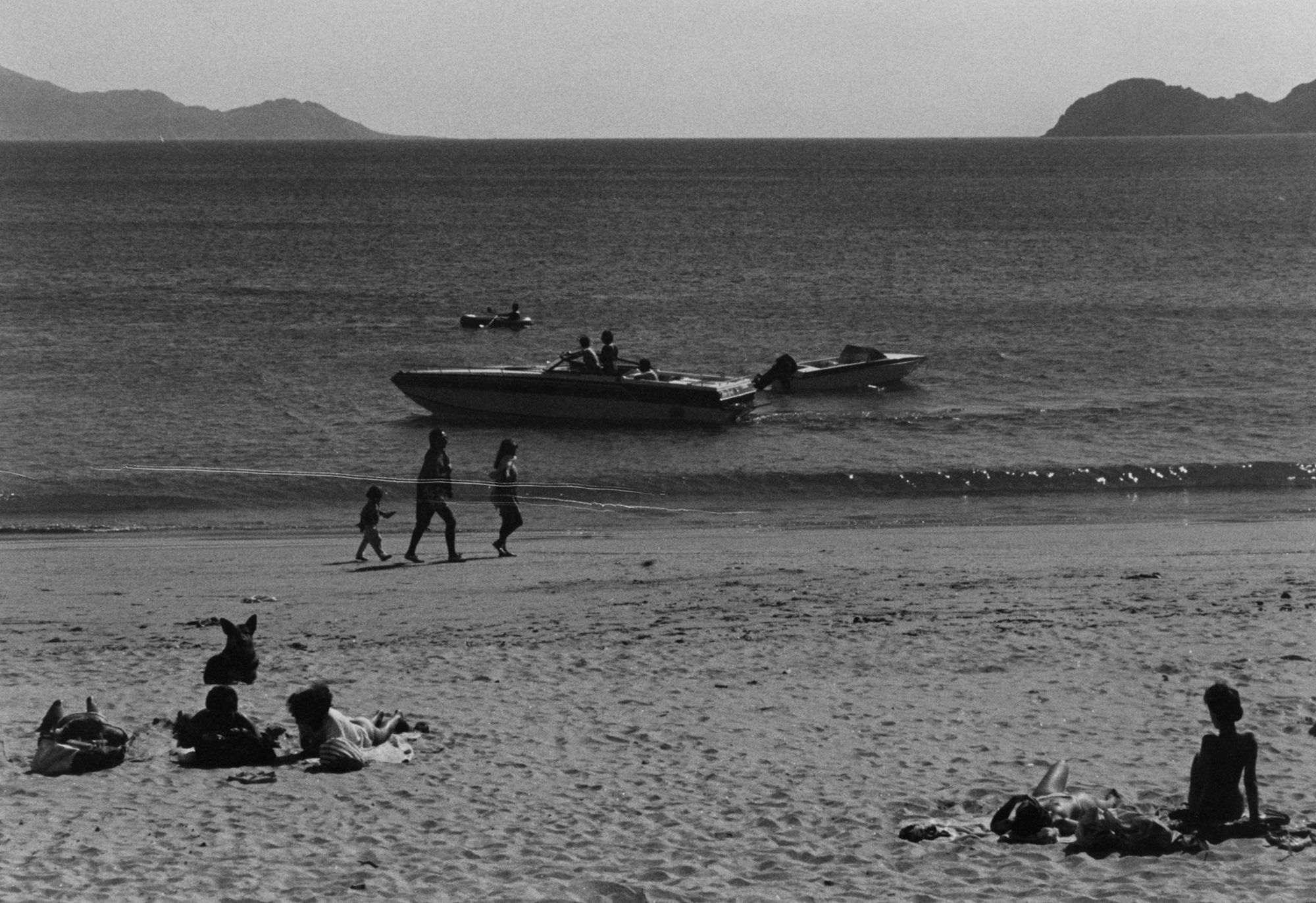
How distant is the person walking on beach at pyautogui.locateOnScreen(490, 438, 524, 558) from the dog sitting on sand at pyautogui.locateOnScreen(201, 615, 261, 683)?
248 inches

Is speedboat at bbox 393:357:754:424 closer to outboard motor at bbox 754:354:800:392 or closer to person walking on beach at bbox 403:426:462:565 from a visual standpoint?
outboard motor at bbox 754:354:800:392

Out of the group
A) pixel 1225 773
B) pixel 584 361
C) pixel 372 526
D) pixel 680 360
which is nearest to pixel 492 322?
pixel 680 360

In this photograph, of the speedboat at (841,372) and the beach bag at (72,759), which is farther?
the speedboat at (841,372)

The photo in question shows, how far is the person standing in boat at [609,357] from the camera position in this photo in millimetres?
29359

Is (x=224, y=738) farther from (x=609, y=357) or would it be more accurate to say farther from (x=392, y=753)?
(x=609, y=357)

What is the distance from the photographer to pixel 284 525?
2144 centimetres

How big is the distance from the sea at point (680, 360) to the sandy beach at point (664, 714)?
560 cm

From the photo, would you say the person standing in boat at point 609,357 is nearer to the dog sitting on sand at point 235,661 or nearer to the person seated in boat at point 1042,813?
the dog sitting on sand at point 235,661

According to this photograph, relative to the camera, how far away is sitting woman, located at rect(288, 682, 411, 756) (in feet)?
31.1

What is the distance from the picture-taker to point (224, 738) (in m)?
9.55

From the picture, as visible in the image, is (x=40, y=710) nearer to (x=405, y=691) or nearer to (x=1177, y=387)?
(x=405, y=691)

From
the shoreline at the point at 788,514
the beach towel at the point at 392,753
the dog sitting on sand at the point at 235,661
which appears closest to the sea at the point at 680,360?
the shoreline at the point at 788,514

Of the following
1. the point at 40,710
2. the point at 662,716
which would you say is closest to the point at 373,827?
the point at 662,716

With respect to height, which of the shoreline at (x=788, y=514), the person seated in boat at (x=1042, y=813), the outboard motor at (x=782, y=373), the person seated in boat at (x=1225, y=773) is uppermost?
the outboard motor at (x=782, y=373)
